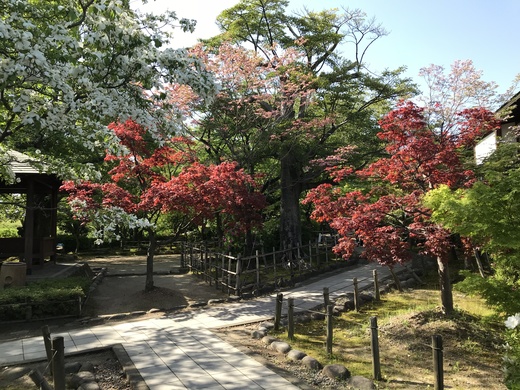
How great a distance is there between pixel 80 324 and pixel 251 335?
4534 mm

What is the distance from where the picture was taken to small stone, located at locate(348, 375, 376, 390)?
18.0 ft

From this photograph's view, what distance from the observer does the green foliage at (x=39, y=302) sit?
966 centimetres

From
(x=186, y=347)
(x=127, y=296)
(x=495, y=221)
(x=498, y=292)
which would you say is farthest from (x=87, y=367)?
(x=495, y=221)

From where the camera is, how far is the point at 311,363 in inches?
251

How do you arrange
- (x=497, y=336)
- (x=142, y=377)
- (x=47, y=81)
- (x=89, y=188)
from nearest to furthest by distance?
1. (x=47, y=81)
2. (x=142, y=377)
3. (x=497, y=336)
4. (x=89, y=188)

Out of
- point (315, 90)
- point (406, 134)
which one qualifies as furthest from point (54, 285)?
point (315, 90)

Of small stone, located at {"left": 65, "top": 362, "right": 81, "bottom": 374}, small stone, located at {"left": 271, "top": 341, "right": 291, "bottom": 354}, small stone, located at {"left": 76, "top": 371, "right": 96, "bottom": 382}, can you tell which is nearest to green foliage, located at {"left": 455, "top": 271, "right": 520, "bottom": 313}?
small stone, located at {"left": 271, "top": 341, "right": 291, "bottom": 354}

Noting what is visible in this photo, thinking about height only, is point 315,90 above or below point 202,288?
above

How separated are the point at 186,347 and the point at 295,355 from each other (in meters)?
2.17

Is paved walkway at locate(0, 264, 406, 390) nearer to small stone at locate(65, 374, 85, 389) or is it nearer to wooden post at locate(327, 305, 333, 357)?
small stone at locate(65, 374, 85, 389)

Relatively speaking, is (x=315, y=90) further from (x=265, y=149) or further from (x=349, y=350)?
(x=349, y=350)

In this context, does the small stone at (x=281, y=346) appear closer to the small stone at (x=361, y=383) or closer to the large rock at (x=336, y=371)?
the large rock at (x=336, y=371)

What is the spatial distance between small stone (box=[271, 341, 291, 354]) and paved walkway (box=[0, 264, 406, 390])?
2.40 feet

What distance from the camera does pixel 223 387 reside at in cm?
556
